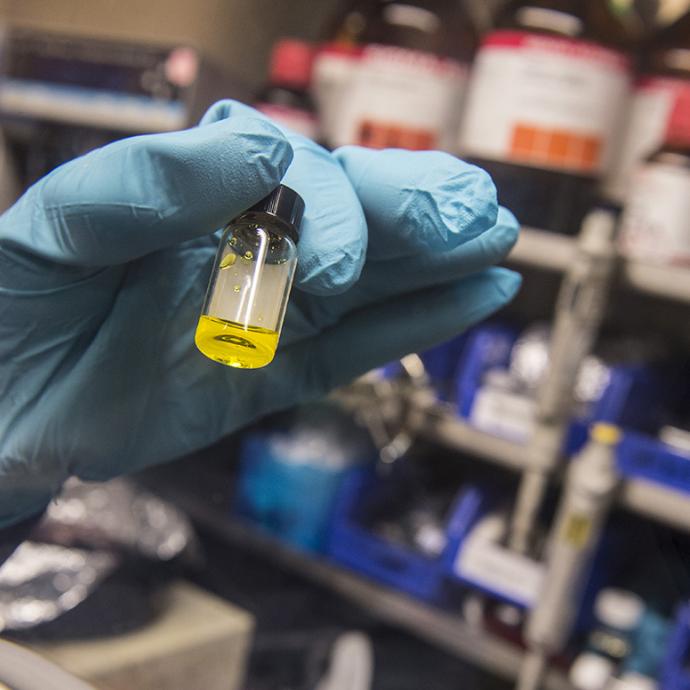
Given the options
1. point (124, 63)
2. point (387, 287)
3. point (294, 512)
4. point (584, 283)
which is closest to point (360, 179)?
point (387, 287)

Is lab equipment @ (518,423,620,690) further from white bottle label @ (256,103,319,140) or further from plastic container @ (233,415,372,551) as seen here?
white bottle label @ (256,103,319,140)

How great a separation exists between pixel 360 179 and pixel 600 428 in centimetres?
64

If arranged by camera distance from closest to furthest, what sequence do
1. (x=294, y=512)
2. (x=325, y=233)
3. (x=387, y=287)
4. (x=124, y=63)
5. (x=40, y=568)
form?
(x=325, y=233)
(x=387, y=287)
(x=40, y=568)
(x=294, y=512)
(x=124, y=63)

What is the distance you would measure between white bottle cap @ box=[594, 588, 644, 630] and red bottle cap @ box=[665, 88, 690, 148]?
583 mm

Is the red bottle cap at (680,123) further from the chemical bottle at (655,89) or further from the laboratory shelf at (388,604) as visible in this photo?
the laboratory shelf at (388,604)

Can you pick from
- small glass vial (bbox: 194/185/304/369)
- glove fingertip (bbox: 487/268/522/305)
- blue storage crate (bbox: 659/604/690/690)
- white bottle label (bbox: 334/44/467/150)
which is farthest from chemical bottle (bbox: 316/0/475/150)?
small glass vial (bbox: 194/185/304/369)

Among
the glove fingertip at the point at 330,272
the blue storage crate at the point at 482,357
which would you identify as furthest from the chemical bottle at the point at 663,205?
the glove fingertip at the point at 330,272

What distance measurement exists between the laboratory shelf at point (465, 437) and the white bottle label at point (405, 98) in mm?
397

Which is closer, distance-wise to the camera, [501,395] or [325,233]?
[325,233]

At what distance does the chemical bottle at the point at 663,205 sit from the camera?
3.35 feet

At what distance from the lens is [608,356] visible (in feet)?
3.92

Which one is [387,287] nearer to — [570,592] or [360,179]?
[360,179]

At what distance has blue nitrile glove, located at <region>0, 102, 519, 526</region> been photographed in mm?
437

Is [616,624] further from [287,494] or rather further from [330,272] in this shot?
[330,272]
